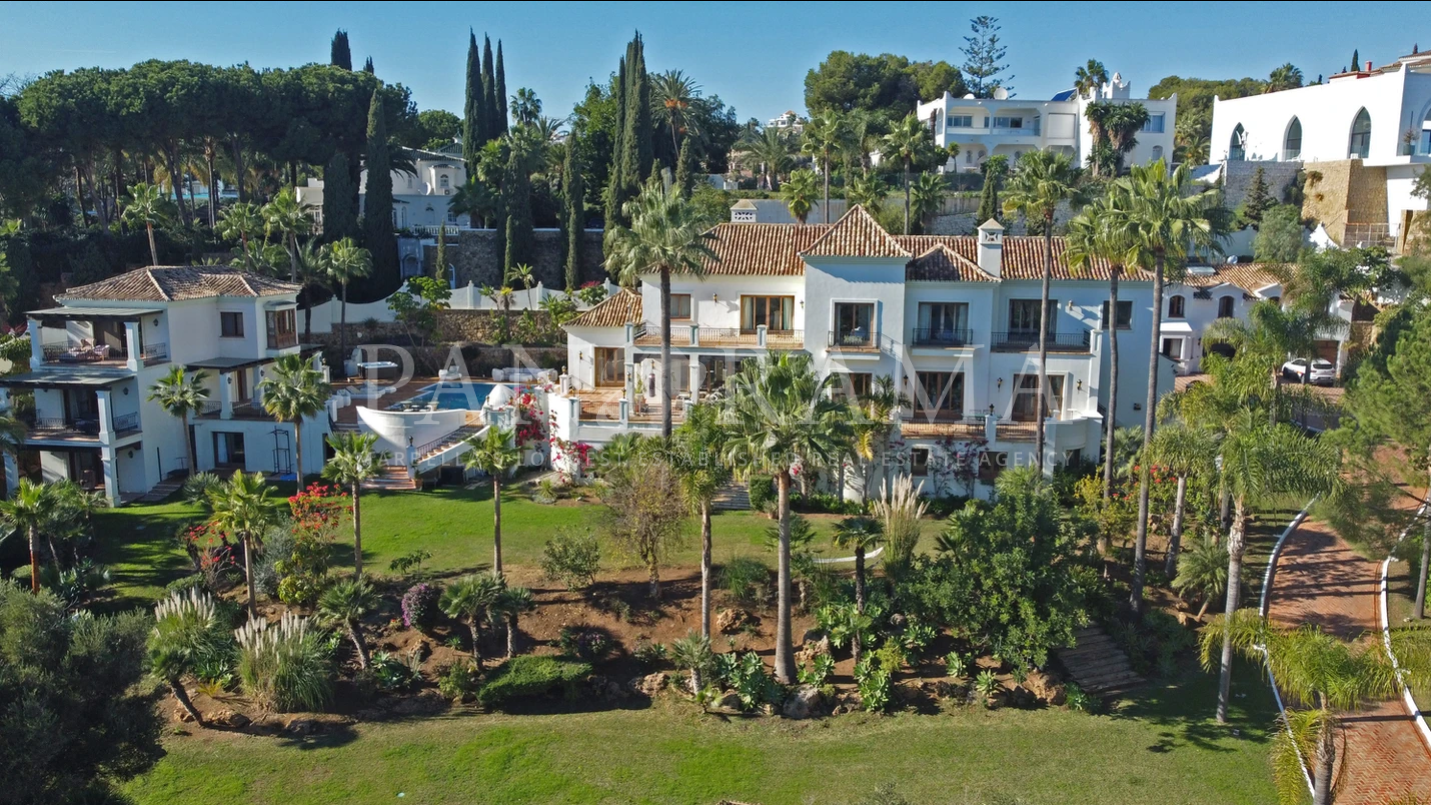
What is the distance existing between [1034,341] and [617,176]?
113 ft

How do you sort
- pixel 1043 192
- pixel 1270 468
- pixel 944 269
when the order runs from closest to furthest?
pixel 1270 468
pixel 1043 192
pixel 944 269

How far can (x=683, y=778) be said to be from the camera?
22500 millimetres

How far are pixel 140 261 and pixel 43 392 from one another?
2759 cm

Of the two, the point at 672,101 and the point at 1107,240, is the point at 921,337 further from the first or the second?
the point at 672,101

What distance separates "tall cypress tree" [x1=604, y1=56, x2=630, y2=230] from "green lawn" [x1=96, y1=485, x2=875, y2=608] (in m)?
30.7

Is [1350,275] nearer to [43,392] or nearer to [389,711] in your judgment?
[389,711]

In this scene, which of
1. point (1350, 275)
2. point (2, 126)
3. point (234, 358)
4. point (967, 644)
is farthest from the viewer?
point (2, 126)

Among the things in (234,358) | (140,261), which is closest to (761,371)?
(234,358)

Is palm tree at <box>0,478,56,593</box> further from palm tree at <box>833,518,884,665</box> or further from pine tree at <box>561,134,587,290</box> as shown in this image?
pine tree at <box>561,134,587,290</box>

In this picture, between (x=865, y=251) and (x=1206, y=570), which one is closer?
(x=1206, y=570)

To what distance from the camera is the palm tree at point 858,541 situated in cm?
2692

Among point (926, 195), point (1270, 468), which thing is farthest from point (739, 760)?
point (926, 195)

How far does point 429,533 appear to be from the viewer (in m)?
33.6

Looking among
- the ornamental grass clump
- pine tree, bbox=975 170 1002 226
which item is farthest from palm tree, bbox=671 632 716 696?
pine tree, bbox=975 170 1002 226
